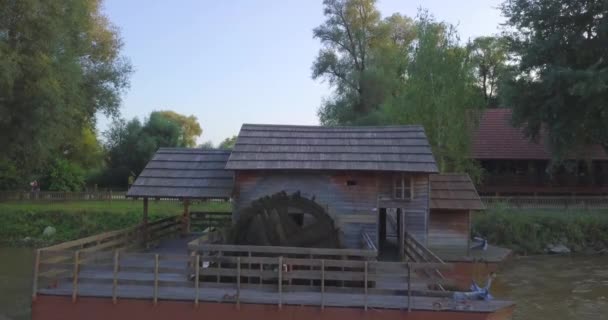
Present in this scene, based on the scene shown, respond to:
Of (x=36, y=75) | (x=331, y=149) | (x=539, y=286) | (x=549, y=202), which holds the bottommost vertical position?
(x=539, y=286)

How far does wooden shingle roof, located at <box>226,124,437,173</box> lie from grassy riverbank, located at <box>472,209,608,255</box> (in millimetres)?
10152

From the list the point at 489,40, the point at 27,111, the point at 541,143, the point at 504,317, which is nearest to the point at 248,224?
the point at 504,317

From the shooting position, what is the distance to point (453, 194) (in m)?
17.6

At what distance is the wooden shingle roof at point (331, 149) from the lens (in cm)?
1399

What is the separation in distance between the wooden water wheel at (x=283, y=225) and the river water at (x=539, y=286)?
523 centimetres

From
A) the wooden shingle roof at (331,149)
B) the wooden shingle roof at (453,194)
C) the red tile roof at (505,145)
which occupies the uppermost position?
the red tile roof at (505,145)

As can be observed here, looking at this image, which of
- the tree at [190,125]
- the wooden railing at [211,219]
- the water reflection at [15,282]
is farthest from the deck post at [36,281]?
the tree at [190,125]

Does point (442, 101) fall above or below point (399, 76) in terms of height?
below

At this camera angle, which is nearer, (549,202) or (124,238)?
(124,238)

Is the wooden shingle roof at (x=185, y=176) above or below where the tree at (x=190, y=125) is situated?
below

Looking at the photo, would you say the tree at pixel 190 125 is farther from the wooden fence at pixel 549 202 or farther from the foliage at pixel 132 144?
the wooden fence at pixel 549 202

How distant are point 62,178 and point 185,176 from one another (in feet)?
68.8

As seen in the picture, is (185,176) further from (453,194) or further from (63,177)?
(63,177)

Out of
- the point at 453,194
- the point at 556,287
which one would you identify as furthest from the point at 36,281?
the point at 556,287
